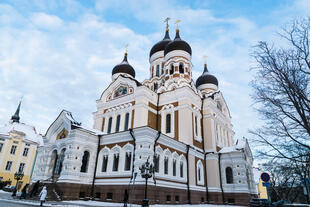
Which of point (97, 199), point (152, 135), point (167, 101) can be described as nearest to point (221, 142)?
point (167, 101)

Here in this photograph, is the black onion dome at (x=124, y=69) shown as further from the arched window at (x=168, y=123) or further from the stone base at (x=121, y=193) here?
the stone base at (x=121, y=193)

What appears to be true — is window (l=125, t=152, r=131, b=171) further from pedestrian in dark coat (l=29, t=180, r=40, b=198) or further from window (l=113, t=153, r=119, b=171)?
pedestrian in dark coat (l=29, t=180, r=40, b=198)

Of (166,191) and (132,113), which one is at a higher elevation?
(132,113)

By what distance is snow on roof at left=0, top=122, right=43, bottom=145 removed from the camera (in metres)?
37.8

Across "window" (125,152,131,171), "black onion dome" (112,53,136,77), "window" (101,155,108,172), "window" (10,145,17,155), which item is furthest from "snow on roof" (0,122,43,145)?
"window" (125,152,131,171)

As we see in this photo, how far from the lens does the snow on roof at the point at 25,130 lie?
1489 inches

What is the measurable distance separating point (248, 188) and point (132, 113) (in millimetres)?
12952

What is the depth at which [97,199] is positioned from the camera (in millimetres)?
16094

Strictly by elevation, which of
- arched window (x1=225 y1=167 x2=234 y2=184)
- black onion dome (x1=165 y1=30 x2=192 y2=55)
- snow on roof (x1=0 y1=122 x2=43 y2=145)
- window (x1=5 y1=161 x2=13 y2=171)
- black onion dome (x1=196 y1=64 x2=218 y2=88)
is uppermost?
black onion dome (x1=165 y1=30 x2=192 y2=55)

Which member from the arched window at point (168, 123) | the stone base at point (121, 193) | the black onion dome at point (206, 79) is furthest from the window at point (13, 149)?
the black onion dome at point (206, 79)

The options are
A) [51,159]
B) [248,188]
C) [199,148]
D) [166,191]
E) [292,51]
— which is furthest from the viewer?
[199,148]

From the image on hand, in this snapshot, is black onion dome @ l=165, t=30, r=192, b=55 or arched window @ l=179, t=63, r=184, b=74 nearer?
arched window @ l=179, t=63, r=184, b=74

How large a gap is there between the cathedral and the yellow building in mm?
20674

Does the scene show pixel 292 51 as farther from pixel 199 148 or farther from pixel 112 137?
pixel 199 148
